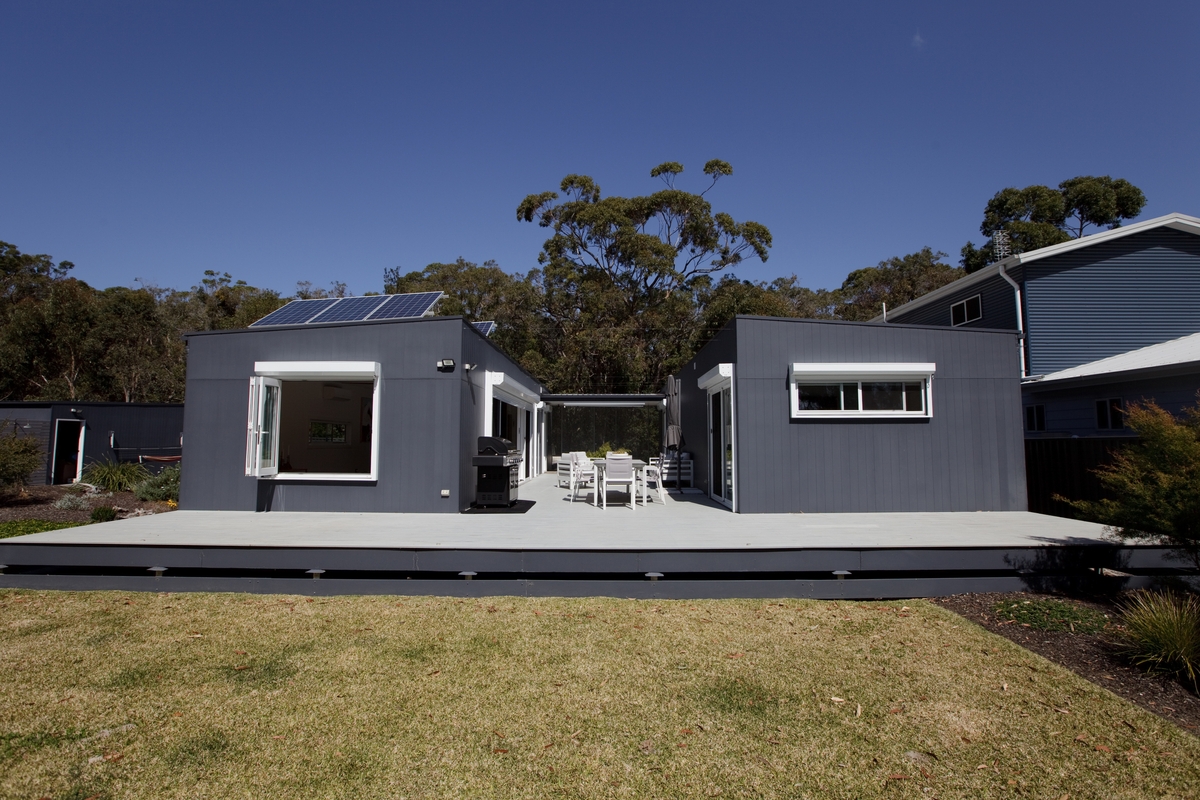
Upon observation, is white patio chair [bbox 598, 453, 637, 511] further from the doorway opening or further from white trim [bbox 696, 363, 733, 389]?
the doorway opening

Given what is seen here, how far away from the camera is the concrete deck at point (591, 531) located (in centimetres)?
575

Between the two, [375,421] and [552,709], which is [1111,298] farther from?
[552,709]

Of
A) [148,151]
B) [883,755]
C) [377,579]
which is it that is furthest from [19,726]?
[148,151]

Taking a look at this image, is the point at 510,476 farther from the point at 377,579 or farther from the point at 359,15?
the point at 359,15

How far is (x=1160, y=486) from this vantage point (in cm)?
477

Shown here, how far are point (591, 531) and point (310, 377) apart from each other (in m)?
5.53

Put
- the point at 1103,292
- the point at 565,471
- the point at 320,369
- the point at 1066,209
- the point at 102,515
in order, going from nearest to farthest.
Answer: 1. the point at 102,515
2. the point at 320,369
3. the point at 1103,292
4. the point at 565,471
5. the point at 1066,209

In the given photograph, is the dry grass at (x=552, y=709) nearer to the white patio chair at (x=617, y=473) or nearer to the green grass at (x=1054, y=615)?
the green grass at (x=1054, y=615)

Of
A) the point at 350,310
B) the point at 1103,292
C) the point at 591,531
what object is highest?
the point at 1103,292

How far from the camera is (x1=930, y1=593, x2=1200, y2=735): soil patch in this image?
3424mm

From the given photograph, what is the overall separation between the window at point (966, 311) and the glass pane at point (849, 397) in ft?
25.7

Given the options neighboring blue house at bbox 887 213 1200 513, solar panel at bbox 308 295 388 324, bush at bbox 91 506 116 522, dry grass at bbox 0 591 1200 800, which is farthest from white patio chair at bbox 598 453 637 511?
neighboring blue house at bbox 887 213 1200 513

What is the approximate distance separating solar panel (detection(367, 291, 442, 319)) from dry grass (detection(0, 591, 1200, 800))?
279 inches

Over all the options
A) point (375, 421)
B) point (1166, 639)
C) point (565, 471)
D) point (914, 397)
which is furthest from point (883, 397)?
point (375, 421)
